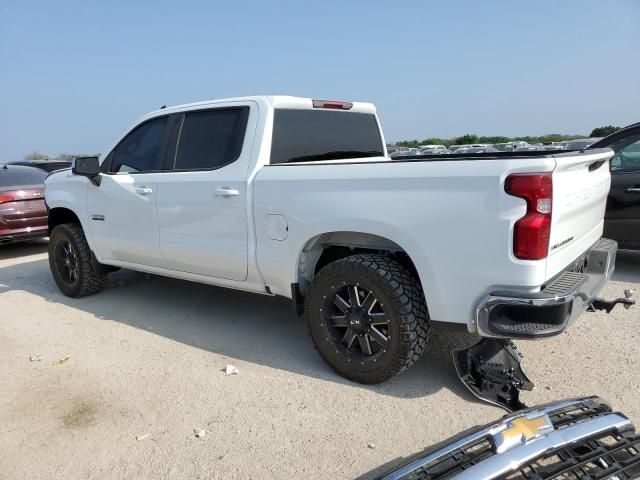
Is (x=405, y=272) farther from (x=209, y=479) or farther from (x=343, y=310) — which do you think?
(x=209, y=479)

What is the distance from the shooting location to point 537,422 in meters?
2.00

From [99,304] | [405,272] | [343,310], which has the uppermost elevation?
[405,272]

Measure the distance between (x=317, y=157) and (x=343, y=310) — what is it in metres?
1.45

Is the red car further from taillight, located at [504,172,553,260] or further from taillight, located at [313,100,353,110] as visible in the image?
taillight, located at [504,172,553,260]

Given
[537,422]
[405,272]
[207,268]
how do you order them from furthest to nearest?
[207,268], [405,272], [537,422]

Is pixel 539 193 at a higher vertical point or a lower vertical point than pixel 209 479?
higher

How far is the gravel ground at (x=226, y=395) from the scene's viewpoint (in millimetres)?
2730

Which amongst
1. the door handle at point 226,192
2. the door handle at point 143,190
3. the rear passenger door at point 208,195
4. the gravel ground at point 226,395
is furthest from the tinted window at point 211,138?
the gravel ground at point 226,395

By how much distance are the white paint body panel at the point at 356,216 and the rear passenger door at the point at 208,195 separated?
12 mm

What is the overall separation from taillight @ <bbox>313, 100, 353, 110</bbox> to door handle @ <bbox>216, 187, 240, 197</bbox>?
105 centimetres

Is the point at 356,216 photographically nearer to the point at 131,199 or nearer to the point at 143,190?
the point at 143,190

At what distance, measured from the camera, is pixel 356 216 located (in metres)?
3.17

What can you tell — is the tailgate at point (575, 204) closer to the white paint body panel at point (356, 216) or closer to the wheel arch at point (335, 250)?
the white paint body panel at point (356, 216)

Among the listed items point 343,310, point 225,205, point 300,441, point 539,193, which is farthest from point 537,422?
point 225,205
